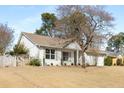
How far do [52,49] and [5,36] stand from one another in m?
12.1

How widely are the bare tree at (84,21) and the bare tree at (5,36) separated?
12933 mm

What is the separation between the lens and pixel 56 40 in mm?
45906

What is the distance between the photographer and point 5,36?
52.4 meters

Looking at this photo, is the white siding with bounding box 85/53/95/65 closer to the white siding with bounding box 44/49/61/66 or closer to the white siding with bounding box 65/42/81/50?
Result: the white siding with bounding box 65/42/81/50

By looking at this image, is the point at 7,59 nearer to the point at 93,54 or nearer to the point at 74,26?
the point at 74,26

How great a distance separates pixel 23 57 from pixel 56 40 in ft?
22.0

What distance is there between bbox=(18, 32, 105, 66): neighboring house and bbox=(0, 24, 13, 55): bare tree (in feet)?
22.4

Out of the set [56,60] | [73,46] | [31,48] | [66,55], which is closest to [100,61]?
[73,46]

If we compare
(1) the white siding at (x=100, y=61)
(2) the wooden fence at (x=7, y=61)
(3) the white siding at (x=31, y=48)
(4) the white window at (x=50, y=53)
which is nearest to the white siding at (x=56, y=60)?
(4) the white window at (x=50, y=53)

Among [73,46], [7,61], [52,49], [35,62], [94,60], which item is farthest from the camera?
[94,60]

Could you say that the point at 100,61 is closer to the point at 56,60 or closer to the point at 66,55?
the point at 66,55

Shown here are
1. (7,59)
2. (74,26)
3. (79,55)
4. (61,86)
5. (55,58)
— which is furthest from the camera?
(79,55)

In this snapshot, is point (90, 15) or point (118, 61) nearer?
point (90, 15)
